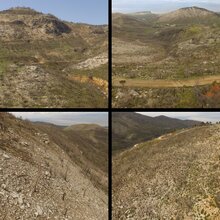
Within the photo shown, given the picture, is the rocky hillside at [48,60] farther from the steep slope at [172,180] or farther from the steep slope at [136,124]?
the steep slope at [136,124]

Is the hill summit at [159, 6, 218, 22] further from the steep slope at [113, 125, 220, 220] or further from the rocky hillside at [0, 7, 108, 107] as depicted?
the steep slope at [113, 125, 220, 220]

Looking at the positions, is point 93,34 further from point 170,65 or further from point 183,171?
point 183,171

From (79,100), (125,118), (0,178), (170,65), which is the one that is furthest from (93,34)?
(0,178)

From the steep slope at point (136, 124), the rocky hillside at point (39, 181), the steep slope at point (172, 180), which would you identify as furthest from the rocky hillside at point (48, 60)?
the steep slope at point (136, 124)

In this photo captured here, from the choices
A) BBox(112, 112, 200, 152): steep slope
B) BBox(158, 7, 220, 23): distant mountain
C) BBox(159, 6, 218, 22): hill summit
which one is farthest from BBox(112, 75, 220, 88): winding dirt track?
BBox(159, 6, 218, 22): hill summit

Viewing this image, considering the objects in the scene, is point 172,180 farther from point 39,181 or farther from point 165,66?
point 165,66

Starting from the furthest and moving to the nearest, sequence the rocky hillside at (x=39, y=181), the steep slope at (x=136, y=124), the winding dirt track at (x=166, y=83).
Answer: the steep slope at (x=136, y=124) → the winding dirt track at (x=166, y=83) → the rocky hillside at (x=39, y=181)
